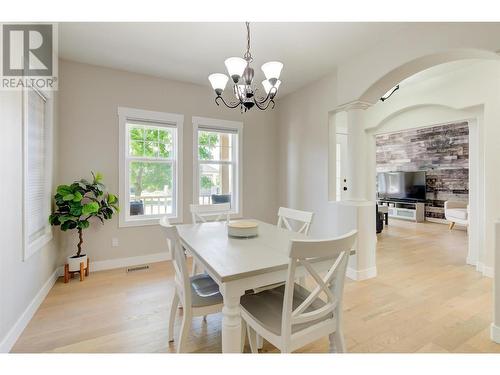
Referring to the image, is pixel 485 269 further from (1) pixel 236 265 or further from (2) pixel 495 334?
(1) pixel 236 265

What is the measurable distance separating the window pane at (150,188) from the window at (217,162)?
427 millimetres

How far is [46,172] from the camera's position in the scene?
2.76 metres

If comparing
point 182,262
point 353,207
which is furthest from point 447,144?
point 182,262

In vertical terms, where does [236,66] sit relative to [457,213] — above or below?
above

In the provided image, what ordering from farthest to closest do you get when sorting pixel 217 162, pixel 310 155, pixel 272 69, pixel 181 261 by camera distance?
pixel 217 162 → pixel 310 155 → pixel 272 69 → pixel 181 261

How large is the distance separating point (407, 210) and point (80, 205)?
8074mm

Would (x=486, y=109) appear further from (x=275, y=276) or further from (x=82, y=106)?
(x=82, y=106)

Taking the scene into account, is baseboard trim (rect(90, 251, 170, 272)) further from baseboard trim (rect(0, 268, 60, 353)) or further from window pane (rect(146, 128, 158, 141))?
window pane (rect(146, 128, 158, 141))

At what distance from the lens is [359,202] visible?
3.02m

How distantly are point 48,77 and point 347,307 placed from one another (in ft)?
13.3

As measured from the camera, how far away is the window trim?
2066mm

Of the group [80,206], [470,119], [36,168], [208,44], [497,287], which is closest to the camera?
[497,287]

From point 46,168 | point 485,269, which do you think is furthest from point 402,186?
point 46,168
